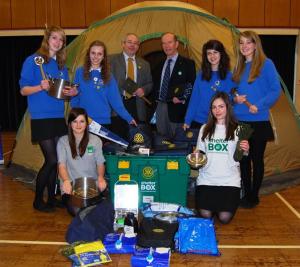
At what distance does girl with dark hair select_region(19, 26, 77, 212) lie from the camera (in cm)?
333

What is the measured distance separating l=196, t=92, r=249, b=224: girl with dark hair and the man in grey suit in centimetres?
108

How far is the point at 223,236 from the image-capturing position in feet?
10.0

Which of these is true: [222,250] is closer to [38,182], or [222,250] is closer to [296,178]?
[38,182]

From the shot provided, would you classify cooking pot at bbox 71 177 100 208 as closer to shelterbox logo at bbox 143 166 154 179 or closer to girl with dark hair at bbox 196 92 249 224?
shelterbox logo at bbox 143 166 154 179

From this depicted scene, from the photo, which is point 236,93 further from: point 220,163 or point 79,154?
point 79,154

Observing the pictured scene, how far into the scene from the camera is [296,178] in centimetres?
448

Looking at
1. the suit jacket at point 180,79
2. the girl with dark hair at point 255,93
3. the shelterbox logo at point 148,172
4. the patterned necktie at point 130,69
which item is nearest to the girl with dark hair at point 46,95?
the shelterbox logo at point 148,172

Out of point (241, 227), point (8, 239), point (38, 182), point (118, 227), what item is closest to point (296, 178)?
point (241, 227)

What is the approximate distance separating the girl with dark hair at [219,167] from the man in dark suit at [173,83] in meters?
0.81

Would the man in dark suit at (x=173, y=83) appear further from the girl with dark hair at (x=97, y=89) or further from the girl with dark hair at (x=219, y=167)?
the girl with dark hair at (x=219, y=167)

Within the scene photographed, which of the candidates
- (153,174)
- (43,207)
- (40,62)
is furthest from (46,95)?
(153,174)

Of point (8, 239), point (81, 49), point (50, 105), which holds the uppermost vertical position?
point (81, 49)

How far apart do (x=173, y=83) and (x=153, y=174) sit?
1.13 meters

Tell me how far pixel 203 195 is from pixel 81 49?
2164 mm
